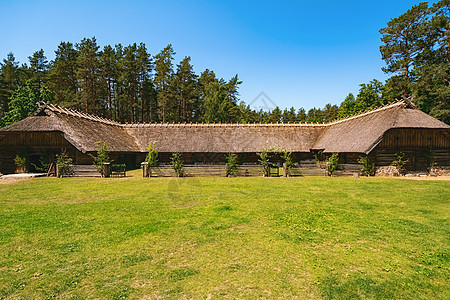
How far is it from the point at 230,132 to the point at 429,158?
20.0m

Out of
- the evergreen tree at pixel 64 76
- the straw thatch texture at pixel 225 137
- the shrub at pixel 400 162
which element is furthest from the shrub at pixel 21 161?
the shrub at pixel 400 162

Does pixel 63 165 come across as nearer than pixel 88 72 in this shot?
Yes

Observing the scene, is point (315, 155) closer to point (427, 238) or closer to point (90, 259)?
point (427, 238)

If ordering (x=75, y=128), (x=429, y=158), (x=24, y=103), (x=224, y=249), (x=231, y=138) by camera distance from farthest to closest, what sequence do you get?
1. (x=24, y=103)
2. (x=231, y=138)
3. (x=75, y=128)
4. (x=429, y=158)
5. (x=224, y=249)

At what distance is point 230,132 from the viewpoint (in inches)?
1176

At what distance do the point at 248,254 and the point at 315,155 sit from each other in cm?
2434

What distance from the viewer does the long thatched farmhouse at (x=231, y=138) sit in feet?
65.7

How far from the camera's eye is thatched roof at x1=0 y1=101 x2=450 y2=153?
20219 mm

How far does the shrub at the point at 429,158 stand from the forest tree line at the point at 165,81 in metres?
→ 13.6

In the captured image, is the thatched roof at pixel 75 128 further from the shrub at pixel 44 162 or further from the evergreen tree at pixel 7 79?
the evergreen tree at pixel 7 79

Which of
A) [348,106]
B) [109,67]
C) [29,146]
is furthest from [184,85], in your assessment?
[348,106]

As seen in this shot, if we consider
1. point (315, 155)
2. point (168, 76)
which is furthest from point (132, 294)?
point (168, 76)

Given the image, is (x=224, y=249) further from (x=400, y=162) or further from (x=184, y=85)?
(x=184, y=85)

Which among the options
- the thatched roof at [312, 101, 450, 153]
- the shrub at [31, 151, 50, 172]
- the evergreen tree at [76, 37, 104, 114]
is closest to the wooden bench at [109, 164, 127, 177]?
the shrub at [31, 151, 50, 172]
